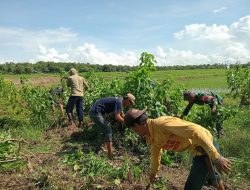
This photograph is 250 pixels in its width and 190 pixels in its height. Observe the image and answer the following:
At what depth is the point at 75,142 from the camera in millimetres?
9461

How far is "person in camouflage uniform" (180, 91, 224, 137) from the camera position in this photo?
8445mm

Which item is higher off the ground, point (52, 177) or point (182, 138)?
point (182, 138)

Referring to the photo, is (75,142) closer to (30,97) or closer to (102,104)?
(102,104)

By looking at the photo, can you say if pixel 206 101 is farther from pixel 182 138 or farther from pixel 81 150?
pixel 182 138

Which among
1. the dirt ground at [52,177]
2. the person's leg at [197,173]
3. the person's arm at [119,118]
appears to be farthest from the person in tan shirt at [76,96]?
the person's leg at [197,173]

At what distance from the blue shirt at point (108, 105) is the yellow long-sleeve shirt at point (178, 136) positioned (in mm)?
3483

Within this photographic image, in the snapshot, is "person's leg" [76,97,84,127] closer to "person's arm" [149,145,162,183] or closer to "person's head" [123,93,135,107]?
"person's head" [123,93,135,107]

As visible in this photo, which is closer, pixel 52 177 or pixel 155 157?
pixel 155 157

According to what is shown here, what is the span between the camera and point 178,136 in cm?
412

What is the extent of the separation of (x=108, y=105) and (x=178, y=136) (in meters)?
4.11

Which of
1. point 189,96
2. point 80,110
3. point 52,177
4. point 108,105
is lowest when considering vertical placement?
point 52,177

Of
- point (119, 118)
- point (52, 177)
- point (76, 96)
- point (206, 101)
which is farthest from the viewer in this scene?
point (76, 96)

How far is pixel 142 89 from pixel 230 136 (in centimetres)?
233

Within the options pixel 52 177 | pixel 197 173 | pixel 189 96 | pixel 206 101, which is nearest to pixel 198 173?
pixel 197 173
